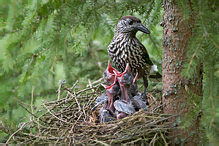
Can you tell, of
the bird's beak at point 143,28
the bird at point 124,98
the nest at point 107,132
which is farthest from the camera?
the bird's beak at point 143,28

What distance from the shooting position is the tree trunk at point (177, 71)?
84.4 inches

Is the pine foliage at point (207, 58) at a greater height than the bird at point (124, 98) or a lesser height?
greater

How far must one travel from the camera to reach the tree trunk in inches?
84.4

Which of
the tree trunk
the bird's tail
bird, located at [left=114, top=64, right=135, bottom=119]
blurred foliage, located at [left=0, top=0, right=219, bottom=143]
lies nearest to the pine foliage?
blurred foliage, located at [left=0, top=0, right=219, bottom=143]

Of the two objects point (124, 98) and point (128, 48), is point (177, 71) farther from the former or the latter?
point (128, 48)

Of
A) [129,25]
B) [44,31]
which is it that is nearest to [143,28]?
[129,25]

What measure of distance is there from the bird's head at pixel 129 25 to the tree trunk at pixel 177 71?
0.85 meters

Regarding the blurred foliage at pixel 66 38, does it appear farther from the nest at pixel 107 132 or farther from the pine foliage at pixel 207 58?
the nest at pixel 107 132

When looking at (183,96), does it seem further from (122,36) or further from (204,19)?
(122,36)

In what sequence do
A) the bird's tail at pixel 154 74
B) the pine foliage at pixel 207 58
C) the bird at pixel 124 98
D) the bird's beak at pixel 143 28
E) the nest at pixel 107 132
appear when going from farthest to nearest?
the bird's tail at pixel 154 74 → the bird's beak at pixel 143 28 → the bird at pixel 124 98 → the nest at pixel 107 132 → the pine foliage at pixel 207 58

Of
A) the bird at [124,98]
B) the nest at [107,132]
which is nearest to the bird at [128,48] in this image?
the bird at [124,98]

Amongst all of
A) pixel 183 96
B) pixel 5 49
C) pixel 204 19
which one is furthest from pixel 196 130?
pixel 5 49

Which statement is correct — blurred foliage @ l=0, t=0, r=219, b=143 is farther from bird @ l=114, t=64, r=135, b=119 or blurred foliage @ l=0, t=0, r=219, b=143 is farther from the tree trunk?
bird @ l=114, t=64, r=135, b=119

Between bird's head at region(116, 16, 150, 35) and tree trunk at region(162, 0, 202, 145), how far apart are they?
2.78ft
